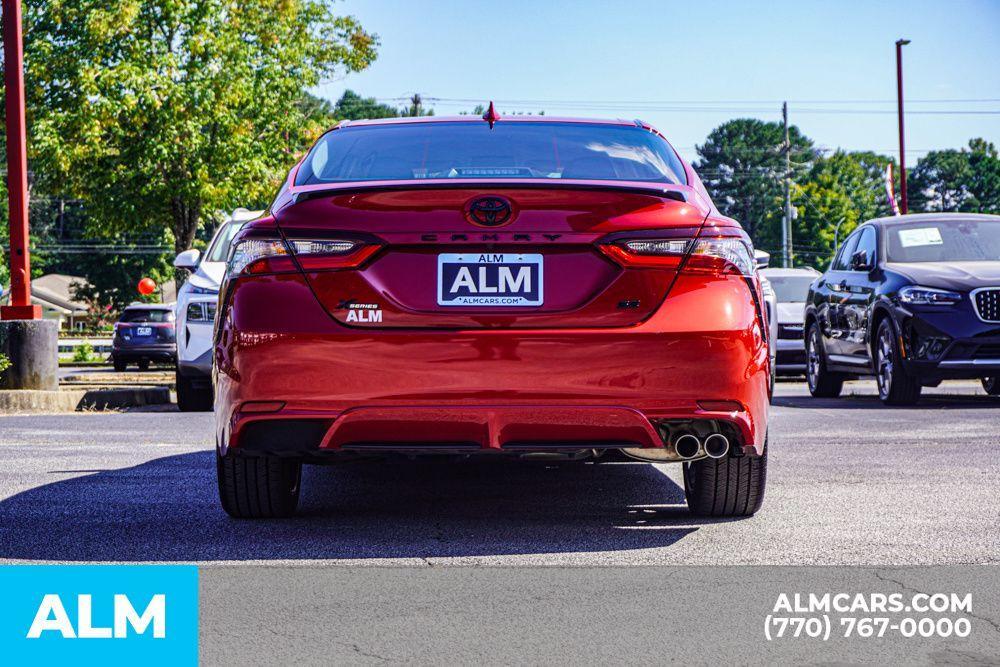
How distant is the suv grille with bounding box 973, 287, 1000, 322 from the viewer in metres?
11.6

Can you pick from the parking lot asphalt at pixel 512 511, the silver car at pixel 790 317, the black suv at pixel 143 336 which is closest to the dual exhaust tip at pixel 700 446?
the parking lot asphalt at pixel 512 511

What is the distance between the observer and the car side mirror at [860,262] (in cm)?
1293

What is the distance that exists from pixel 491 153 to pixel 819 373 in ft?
29.8

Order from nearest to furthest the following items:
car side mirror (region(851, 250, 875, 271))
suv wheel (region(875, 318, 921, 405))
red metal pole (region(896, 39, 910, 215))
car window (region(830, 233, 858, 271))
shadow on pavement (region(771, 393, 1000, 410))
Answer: suv wheel (region(875, 318, 921, 405)), shadow on pavement (region(771, 393, 1000, 410)), car side mirror (region(851, 250, 875, 271)), car window (region(830, 233, 858, 271)), red metal pole (region(896, 39, 910, 215))

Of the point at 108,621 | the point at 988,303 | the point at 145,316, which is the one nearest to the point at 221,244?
the point at 988,303

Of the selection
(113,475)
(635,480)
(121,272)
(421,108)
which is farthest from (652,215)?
(121,272)

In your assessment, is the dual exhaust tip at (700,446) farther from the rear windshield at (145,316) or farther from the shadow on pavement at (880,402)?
the rear windshield at (145,316)

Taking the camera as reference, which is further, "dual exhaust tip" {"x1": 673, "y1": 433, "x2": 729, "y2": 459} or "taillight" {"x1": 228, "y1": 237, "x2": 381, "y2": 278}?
"dual exhaust tip" {"x1": 673, "y1": 433, "x2": 729, "y2": 459}

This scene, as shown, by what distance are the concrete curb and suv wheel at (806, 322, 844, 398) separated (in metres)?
6.80

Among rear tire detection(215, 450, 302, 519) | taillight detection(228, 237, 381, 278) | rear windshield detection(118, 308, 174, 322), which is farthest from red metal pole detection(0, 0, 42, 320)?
rear windshield detection(118, 308, 174, 322)

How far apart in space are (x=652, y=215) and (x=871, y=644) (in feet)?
6.18

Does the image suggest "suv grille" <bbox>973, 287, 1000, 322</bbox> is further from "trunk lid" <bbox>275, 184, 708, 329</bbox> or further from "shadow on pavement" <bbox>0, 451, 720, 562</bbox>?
"trunk lid" <bbox>275, 184, 708, 329</bbox>

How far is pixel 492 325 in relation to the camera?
4.92 metres

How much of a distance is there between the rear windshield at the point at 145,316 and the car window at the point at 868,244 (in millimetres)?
18797
